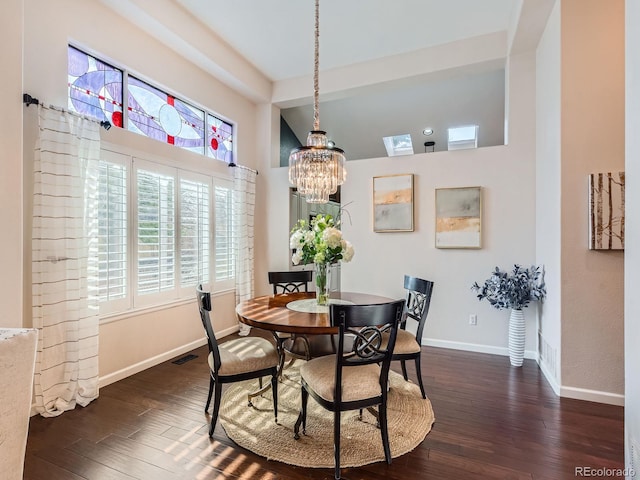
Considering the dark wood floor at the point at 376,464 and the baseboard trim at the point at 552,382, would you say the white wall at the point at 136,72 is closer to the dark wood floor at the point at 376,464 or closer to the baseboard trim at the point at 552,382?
the dark wood floor at the point at 376,464

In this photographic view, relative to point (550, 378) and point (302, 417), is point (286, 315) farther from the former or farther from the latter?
point (550, 378)

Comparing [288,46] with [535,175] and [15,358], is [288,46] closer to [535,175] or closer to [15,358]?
[535,175]

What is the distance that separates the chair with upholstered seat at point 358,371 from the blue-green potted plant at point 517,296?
6.92ft

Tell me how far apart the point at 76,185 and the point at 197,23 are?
7.68ft

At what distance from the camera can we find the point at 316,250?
2.67 metres

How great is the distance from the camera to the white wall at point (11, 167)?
211 centimetres

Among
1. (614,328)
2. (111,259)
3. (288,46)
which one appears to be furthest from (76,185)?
(614,328)

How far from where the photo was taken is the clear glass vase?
2.73 m

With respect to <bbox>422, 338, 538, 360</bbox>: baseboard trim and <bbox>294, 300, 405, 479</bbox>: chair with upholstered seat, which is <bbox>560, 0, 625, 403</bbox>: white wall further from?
<bbox>294, 300, 405, 479</bbox>: chair with upholstered seat

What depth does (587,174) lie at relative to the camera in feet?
9.04

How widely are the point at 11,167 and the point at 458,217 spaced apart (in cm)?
415

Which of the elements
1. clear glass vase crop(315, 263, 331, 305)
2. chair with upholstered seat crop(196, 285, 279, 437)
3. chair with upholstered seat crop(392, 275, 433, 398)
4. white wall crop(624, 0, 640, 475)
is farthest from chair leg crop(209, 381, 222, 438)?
white wall crop(624, 0, 640, 475)

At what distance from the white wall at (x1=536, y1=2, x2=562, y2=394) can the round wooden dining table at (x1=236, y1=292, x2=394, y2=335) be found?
1.66m

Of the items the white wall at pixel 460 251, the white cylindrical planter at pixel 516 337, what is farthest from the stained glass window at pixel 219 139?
the white cylindrical planter at pixel 516 337
